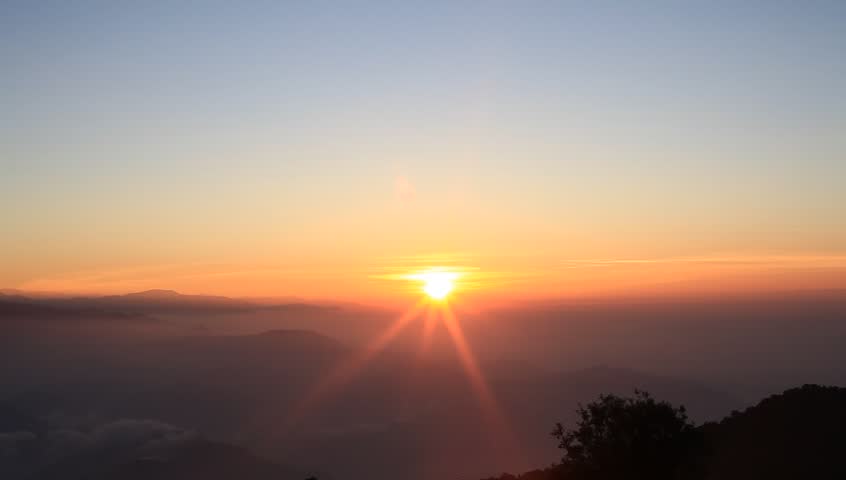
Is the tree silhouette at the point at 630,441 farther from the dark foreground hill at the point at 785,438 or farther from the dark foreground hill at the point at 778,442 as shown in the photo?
the dark foreground hill at the point at 785,438

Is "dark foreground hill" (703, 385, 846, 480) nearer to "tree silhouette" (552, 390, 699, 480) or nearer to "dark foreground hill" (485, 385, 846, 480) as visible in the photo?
"dark foreground hill" (485, 385, 846, 480)

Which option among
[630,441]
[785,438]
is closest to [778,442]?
[785,438]

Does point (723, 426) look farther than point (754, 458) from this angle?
Yes

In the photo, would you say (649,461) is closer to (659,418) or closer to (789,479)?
(659,418)

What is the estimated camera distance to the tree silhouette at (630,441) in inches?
1499

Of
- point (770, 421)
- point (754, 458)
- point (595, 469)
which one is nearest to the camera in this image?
point (595, 469)

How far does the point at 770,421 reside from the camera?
47250 millimetres

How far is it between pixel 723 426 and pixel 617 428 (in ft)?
51.6

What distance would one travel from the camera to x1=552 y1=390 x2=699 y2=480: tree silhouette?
38062 millimetres

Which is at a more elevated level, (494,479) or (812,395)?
(812,395)

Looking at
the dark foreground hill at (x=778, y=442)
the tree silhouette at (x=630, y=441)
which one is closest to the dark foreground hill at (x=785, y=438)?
the dark foreground hill at (x=778, y=442)

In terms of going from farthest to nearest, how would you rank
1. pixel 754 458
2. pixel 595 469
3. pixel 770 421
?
pixel 770 421, pixel 754 458, pixel 595 469

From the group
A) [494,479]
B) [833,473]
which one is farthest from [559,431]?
[833,473]

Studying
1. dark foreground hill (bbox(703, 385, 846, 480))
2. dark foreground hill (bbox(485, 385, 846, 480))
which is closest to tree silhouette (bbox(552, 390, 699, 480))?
dark foreground hill (bbox(485, 385, 846, 480))
